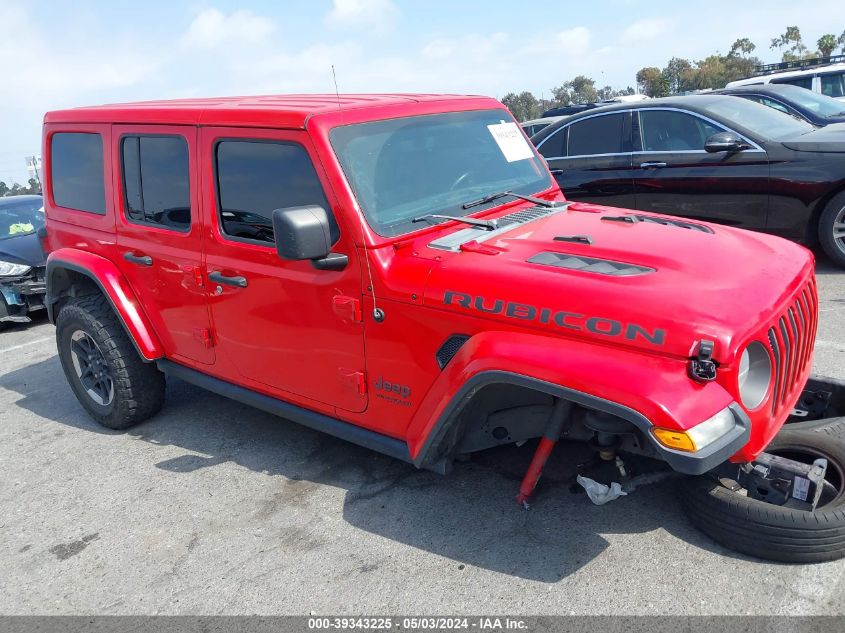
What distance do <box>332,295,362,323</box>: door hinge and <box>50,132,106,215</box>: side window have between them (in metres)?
2.01

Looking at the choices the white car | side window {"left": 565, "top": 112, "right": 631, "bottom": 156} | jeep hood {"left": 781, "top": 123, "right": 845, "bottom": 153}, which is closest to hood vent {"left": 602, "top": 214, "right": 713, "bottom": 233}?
jeep hood {"left": 781, "top": 123, "right": 845, "bottom": 153}

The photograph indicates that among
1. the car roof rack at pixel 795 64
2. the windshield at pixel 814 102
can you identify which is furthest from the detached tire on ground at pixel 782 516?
the car roof rack at pixel 795 64

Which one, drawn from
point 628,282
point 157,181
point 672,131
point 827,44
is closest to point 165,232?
point 157,181

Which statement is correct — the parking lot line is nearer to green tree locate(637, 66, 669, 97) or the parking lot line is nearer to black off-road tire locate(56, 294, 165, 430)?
black off-road tire locate(56, 294, 165, 430)

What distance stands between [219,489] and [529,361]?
6.66ft

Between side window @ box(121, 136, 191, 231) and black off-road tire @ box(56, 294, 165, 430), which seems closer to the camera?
side window @ box(121, 136, 191, 231)

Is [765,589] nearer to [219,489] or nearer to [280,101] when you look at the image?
[219,489]

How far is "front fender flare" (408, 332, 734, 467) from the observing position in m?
2.27

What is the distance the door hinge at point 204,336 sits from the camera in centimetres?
383

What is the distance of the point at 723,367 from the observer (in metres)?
2.30

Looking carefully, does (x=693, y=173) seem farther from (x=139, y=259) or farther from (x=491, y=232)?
(x=139, y=259)

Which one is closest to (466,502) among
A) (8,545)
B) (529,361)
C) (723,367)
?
(529,361)

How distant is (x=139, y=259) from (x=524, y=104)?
43.6 meters

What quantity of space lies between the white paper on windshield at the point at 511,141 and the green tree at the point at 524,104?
3895cm
